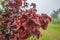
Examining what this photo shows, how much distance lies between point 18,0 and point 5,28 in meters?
0.28

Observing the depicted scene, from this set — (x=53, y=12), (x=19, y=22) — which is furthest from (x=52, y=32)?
(x=19, y=22)

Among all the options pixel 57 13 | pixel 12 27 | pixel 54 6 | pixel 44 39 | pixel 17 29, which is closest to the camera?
pixel 17 29

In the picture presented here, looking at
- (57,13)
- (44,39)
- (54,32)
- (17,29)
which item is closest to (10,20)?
(17,29)

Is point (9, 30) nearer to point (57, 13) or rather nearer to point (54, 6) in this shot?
point (54, 6)

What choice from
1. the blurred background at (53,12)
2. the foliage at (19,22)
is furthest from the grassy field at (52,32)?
the foliage at (19,22)

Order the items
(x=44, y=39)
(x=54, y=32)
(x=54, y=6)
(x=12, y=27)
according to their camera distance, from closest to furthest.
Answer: (x=12, y=27), (x=44, y=39), (x=54, y=32), (x=54, y=6)

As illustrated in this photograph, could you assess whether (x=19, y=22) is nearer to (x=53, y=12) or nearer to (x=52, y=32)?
(x=52, y=32)

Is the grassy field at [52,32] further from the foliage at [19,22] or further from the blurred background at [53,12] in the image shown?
the foliage at [19,22]

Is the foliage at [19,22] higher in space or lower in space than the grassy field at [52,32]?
higher

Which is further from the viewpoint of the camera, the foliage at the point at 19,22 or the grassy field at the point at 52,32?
the grassy field at the point at 52,32

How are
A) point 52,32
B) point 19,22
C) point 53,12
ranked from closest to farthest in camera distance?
point 19,22, point 52,32, point 53,12

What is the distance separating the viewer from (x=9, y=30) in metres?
1.85

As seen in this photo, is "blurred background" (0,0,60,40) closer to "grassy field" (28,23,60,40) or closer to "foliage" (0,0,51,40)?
"grassy field" (28,23,60,40)

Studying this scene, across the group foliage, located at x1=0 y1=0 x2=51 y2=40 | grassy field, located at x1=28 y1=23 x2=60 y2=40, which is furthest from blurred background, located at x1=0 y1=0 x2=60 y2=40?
foliage, located at x1=0 y1=0 x2=51 y2=40
